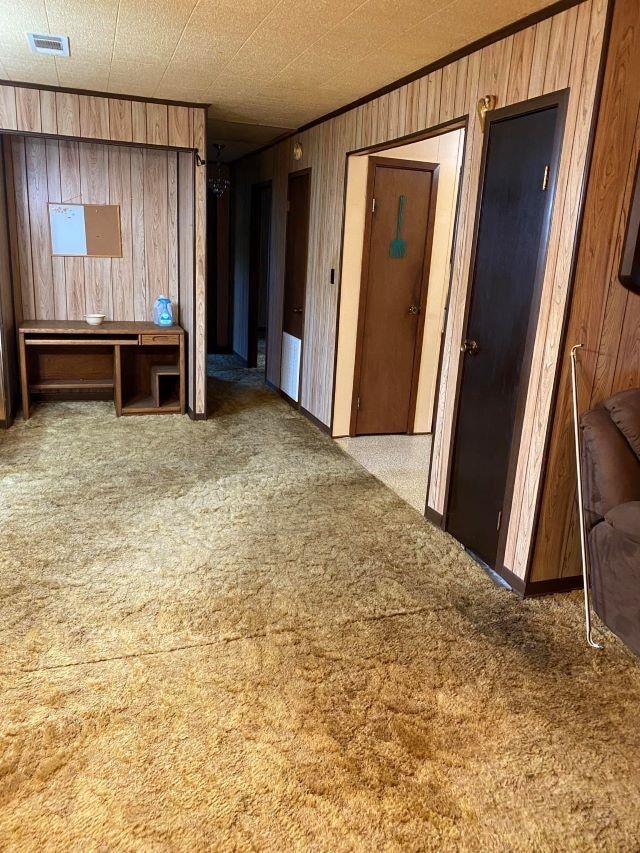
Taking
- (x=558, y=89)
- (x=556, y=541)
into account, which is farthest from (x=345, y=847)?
(x=558, y=89)

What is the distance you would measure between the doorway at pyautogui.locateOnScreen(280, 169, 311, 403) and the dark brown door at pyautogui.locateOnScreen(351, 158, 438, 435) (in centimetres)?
92

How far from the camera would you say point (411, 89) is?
12.0 feet

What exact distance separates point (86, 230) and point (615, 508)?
191 inches

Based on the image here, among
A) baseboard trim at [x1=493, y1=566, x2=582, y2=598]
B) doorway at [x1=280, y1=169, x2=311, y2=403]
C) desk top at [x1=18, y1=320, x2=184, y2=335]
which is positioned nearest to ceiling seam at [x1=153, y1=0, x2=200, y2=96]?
doorway at [x1=280, y1=169, x2=311, y2=403]

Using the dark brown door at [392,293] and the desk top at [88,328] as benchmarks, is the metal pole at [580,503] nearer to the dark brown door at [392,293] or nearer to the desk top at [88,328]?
the dark brown door at [392,293]

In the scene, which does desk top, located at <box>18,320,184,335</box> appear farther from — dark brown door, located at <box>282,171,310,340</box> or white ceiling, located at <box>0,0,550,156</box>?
white ceiling, located at <box>0,0,550,156</box>

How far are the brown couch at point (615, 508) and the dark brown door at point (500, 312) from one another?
1.43 ft

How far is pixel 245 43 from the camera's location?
3.28m

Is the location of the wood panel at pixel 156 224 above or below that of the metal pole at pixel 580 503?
above

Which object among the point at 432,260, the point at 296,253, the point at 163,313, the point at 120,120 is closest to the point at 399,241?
the point at 432,260

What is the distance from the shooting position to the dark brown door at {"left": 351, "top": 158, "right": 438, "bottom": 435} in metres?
4.71

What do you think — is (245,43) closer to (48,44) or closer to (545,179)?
(48,44)

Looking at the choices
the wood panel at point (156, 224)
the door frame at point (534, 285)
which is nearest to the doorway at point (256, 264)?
the wood panel at point (156, 224)

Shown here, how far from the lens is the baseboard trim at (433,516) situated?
3.53 m
